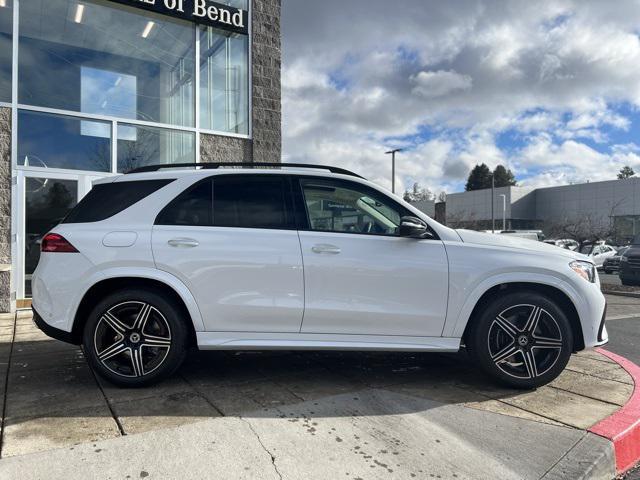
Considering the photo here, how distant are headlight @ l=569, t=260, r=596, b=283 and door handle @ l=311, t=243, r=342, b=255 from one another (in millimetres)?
1971

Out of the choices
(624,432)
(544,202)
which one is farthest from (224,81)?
(544,202)

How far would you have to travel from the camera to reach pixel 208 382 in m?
4.20

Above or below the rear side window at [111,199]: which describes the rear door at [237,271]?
below

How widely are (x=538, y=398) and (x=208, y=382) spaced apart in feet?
9.00

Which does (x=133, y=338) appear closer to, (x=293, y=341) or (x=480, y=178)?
(x=293, y=341)

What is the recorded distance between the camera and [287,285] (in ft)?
12.9

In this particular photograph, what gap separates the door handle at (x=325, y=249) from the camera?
3.96 metres

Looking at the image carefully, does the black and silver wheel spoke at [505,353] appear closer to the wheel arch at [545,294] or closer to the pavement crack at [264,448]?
the wheel arch at [545,294]

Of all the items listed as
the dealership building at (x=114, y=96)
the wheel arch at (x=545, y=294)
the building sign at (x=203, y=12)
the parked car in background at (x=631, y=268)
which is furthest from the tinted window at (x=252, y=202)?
the parked car in background at (x=631, y=268)

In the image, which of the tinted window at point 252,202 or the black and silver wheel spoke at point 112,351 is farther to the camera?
the tinted window at point 252,202

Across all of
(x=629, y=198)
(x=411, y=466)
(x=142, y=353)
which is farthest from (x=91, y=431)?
(x=629, y=198)

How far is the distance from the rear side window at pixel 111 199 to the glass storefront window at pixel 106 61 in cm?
535

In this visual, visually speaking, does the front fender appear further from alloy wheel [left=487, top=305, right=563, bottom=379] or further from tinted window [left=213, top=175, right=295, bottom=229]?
tinted window [left=213, top=175, right=295, bottom=229]

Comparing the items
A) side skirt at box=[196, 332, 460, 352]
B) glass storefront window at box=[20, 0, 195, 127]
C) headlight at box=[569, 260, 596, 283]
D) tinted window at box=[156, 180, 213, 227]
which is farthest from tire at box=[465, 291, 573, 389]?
glass storefront window at box=[20, 0, 195, 127]
